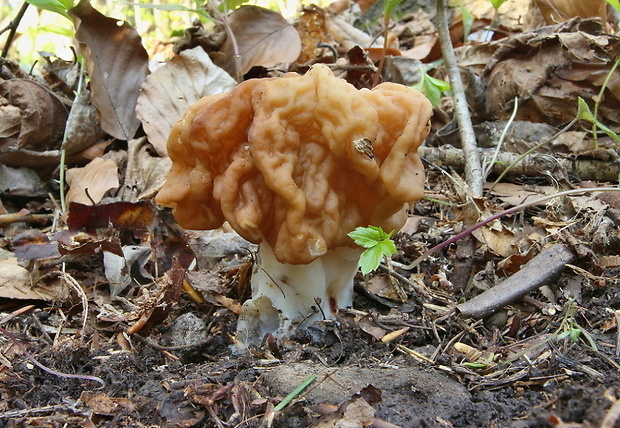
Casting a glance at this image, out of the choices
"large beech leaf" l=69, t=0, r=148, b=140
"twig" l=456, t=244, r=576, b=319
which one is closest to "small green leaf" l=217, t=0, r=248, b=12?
"large beech leaf" l=69, t=0, r=148, b=140

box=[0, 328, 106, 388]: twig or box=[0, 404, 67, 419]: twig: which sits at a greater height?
box=[0, 404, 67, 419]: twig

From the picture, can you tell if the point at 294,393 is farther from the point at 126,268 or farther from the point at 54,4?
the point at 54,4

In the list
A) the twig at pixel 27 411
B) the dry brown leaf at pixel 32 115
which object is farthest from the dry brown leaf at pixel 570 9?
the twig at pixel 27 411

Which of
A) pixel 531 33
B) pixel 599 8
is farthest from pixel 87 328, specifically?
pixel 599 8

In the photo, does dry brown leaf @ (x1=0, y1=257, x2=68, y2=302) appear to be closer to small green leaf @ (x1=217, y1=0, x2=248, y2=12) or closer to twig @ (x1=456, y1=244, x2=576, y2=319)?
twig @ (x1=456, y1=244, x2=576, y2=319)

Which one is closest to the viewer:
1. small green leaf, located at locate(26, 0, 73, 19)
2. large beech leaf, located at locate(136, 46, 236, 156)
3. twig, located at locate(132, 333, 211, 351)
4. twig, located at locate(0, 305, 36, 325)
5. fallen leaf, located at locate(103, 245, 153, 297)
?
twig, located at locate(132, 333, 211, 351)

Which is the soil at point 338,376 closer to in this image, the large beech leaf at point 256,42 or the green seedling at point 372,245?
the green seedling at point 372,245
